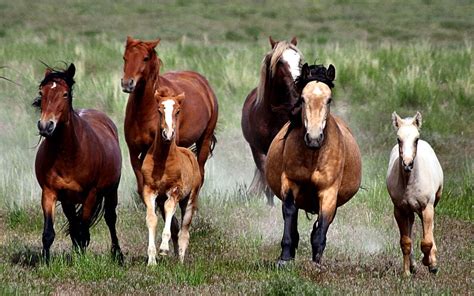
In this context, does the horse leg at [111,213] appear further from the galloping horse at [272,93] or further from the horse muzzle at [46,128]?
the galloping horse at [272,93]

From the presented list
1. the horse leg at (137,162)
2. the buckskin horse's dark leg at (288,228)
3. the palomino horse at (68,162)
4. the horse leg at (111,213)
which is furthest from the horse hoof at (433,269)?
the horse leg at (137,162)

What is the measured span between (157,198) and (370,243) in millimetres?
2520

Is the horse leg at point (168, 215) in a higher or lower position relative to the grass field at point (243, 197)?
higher

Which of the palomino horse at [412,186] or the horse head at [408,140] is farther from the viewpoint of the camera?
the palomino horse at [412,186]

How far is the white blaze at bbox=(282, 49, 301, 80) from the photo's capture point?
38.8 feet

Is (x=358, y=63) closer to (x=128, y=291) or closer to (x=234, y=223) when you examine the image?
(x=234, y=223)

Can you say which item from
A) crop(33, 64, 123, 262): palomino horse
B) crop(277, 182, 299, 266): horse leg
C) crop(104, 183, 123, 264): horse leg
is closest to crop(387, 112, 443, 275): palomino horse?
crop(277, 182, 299, 266): horse leg

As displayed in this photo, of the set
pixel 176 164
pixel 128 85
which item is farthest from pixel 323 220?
pixel 128 85

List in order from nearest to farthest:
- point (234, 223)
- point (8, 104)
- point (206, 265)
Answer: point (206, 265) < point (234, 223) < point (8, 104)

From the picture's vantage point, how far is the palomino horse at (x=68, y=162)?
926 cm

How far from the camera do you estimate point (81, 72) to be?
858 inches

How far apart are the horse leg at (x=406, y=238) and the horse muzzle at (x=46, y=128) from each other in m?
3.18

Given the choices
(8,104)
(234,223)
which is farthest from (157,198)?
(8,104)

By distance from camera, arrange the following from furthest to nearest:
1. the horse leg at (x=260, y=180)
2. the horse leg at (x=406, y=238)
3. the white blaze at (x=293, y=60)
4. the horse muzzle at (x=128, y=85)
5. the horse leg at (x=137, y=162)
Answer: the horse leg at (x=260, y=180) < the white blaze at (x=293, y=60) < the horse leg at (x=137, y=162) < the horse muzzle at (x=128, y=85) < the horse leg at (x=406, y=238)
